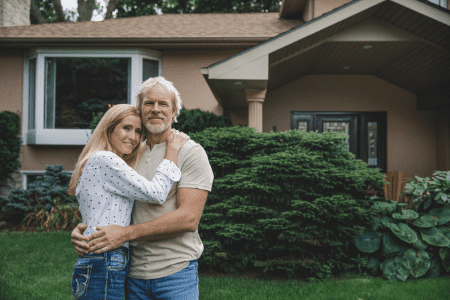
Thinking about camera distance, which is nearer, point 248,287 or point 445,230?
point 248,287

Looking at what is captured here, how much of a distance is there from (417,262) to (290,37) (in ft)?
13.4

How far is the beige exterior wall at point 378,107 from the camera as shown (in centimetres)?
890

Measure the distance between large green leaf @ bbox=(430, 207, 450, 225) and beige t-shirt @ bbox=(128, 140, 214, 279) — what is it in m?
4.00

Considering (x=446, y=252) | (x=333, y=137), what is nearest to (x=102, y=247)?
(x=333, y=137)

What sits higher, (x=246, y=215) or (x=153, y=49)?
(x=153, y=49)

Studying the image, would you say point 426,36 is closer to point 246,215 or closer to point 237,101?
point 237,101

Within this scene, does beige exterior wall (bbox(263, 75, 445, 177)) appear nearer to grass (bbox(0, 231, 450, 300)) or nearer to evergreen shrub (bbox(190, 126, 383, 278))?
evergreen shrub (bbox(190, 126, 383, 278))

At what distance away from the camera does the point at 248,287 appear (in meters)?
3.77

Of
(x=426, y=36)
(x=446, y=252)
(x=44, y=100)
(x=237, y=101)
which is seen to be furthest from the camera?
(x=44, y=100)

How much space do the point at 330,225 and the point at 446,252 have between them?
1440mm

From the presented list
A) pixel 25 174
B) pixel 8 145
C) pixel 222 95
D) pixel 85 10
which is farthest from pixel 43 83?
pixel 85 10

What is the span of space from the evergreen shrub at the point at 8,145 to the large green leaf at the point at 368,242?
307 inches

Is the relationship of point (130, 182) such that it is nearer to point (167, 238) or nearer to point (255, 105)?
point (167, 238)

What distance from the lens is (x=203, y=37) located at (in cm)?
809
